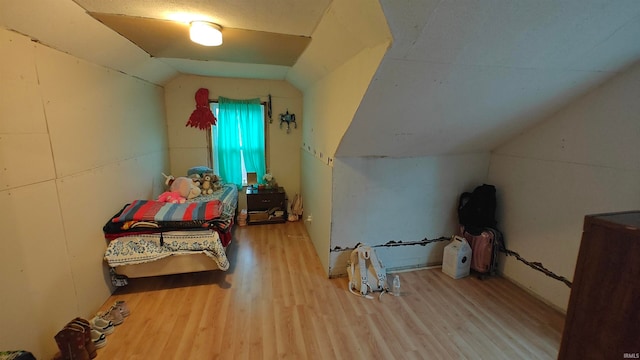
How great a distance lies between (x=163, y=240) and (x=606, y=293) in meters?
2.61

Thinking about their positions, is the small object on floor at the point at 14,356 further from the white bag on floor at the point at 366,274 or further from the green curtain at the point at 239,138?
the green curtain at the point at 239,138

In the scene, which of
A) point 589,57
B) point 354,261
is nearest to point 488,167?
point 589,57

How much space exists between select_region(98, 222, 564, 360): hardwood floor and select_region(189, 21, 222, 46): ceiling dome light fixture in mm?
2047

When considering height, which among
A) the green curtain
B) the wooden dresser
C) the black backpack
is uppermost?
the green curtain

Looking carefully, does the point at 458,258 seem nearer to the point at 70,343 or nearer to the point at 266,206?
the point at 266,206

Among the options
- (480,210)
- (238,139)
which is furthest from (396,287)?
(238,139)

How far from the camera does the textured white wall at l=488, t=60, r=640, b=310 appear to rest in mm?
1784

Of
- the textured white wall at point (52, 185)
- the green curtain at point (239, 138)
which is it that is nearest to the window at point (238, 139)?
the green curtain at point (239, 138)

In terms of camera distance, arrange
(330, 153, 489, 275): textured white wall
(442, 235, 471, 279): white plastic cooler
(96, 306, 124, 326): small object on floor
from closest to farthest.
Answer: (96, 306, 124, 326): small object on floor → (330, 153, 489, 275): textured white wall → (442, 235, 471, 279): white plastic cooler

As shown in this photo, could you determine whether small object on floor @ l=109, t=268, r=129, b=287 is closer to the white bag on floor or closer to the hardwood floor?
the hardwood floor

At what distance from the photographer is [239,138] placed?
4.07 meters

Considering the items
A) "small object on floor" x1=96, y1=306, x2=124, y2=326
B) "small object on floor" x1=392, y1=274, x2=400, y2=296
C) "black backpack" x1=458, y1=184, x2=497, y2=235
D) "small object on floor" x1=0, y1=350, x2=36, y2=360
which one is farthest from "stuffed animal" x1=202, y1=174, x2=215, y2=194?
"black backpack" x1=458, y1=184, x2=497, y2=235

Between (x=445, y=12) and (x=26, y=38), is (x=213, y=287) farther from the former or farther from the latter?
(x=445, y=12)

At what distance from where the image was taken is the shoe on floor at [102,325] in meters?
1.84
